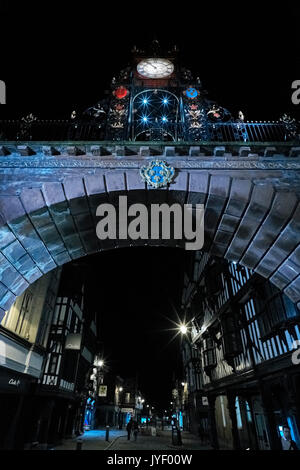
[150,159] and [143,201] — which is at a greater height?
[150,159]

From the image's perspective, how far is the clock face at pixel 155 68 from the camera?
10.7 m

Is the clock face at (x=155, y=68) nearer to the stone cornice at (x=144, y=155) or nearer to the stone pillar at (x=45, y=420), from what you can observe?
the stone cornice at (x=144, y=155)

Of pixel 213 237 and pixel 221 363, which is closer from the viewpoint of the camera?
pixel 213 237

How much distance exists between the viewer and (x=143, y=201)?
7.39 meters

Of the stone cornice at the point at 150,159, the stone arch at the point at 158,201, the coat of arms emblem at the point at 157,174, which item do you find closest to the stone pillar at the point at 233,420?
the stone arch at the point at 158,201

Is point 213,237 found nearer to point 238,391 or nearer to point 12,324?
point 12,324

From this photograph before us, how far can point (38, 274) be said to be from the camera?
8.12 meters

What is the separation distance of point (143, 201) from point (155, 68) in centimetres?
719
